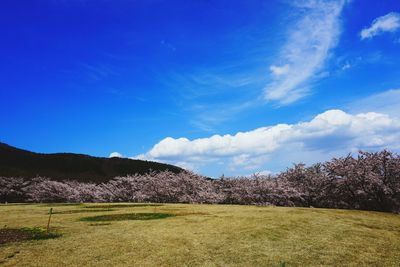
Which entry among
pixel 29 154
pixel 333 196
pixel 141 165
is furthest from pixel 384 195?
pixel 29 154

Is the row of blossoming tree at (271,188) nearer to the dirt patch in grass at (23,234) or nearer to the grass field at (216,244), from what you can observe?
the grass field at (216,244)

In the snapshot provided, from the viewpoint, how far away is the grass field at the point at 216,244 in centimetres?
1514

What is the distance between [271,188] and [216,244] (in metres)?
31.4

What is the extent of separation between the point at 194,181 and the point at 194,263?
45.6 meters

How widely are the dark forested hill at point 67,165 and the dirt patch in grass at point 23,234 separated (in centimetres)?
7128

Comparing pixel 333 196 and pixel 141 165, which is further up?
pixel 141 165

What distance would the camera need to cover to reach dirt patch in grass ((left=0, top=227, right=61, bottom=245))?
19156 millimetres

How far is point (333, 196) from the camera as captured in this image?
143 feet

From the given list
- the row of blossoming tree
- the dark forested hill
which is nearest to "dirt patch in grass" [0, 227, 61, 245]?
the row of blossoming tree

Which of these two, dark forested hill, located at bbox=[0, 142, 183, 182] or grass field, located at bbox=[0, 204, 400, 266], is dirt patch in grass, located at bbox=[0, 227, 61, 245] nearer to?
Result: grass field, located at bbox=[0, 204, 400, 266]

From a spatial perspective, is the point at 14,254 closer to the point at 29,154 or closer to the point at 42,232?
the point at 42,232

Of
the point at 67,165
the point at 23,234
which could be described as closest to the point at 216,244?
the point at 23,234

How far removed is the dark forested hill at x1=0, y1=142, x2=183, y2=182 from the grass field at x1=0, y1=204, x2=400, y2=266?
2875 inches

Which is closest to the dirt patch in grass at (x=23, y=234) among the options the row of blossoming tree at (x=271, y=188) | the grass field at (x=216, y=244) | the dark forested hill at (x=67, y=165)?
the grass field at (x=216, y=244)
